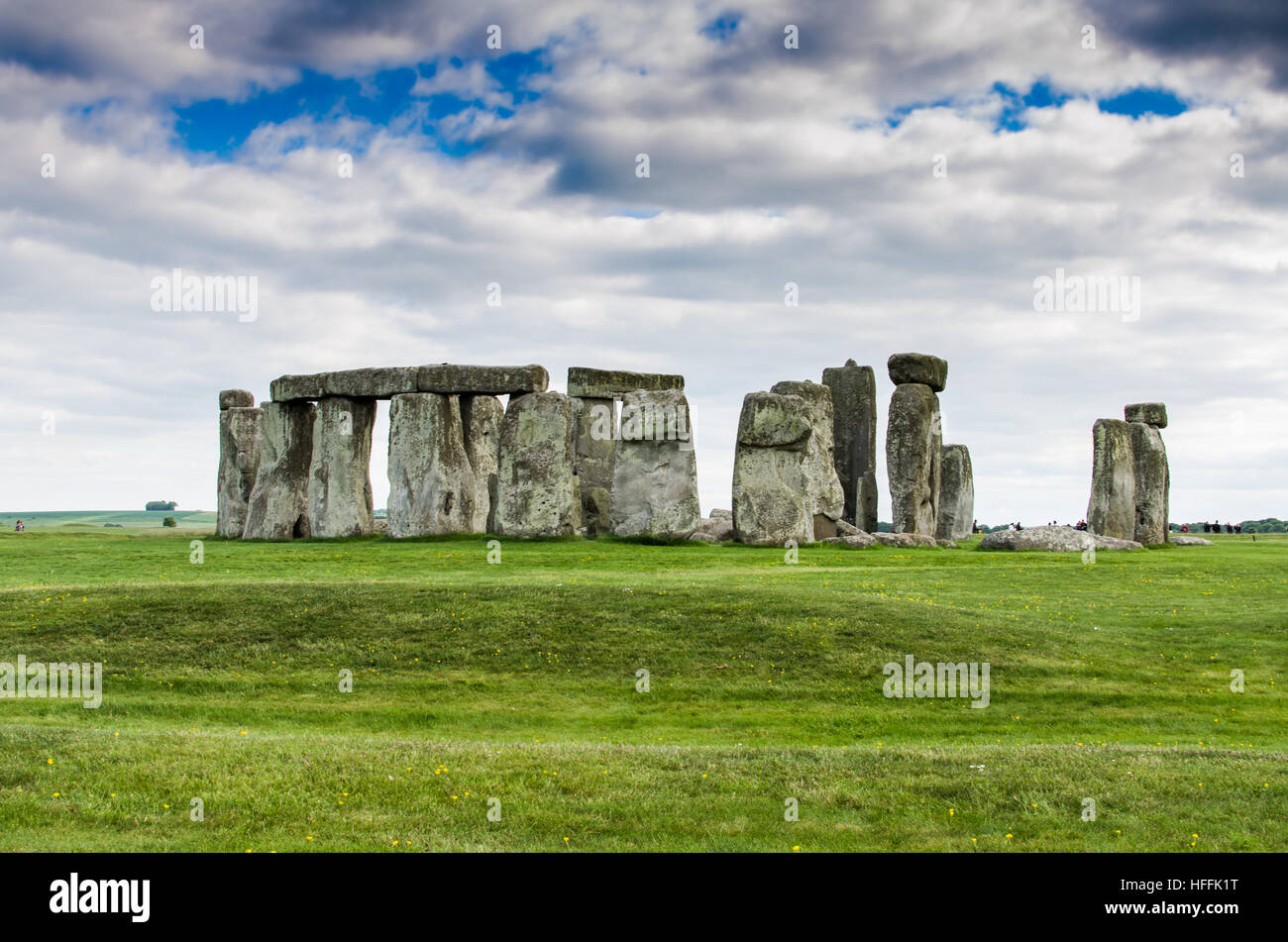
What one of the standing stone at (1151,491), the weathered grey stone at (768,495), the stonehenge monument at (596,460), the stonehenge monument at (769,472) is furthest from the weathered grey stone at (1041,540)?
the standing stone at (1151,491)

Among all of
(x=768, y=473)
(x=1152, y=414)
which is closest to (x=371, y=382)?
(x=768, y=473)

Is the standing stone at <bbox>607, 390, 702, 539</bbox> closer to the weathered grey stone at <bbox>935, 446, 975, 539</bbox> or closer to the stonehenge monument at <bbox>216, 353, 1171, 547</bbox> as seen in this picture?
the stonehenge monument at <bbox>216, 353, 1171, 547</bbox>

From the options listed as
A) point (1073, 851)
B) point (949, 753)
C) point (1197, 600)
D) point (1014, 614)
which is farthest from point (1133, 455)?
point (1073, 851)

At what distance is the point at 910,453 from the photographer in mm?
33125

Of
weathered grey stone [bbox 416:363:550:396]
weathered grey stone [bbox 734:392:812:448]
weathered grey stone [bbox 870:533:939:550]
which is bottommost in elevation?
weathered grey stone [bbox 870:533:939:550]

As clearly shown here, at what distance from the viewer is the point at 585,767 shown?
11.5 meters

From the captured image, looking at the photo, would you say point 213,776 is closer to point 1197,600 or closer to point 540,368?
point 1197,600

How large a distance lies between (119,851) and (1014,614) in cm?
1310

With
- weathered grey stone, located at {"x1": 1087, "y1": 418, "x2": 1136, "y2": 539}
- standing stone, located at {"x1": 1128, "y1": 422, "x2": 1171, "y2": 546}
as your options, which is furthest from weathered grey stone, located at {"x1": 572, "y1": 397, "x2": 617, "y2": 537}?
standing stone, located at {"x1": 1128, "y1": 422, "x2": 1171, "y2": 546}

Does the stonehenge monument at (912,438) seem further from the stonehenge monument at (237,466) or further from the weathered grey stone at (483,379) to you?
the stonehenge monument at (237,466)

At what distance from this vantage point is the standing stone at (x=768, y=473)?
27328 millimetres

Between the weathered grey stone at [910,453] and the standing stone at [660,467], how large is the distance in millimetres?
7310

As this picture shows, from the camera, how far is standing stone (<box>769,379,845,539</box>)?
→ 31000 millimetres

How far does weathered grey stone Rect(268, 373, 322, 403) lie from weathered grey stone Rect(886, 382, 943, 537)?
14902 mm
